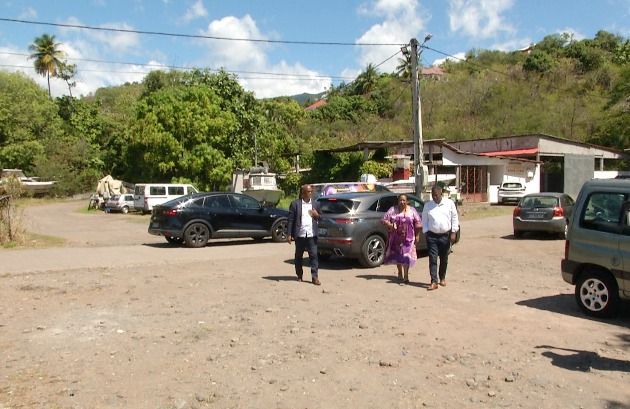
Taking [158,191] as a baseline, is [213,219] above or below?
below

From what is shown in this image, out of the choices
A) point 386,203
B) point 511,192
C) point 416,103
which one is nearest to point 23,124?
point 511,192

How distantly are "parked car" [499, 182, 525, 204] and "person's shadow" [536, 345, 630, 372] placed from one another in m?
28.8

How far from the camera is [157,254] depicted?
14.8m

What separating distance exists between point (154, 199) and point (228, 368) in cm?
2880

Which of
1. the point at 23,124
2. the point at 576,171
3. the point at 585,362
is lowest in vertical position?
the point at 585,362

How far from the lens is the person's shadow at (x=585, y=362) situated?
5.54 meters

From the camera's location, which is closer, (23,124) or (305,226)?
(305,226)

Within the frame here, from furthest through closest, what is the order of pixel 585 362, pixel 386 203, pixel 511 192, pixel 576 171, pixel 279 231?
pixel 576 171 < pixel 511 192 < pixel 279 231 < pixel 386 203 < pixel 585 362

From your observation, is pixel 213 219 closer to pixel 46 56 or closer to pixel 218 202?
pixel 218 202

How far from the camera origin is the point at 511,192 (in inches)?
1320

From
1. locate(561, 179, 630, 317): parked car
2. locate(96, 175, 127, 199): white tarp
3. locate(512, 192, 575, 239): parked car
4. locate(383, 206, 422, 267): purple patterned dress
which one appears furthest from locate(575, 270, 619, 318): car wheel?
locate(96, 175, 127, 199): white tarp

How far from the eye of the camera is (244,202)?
672 inches

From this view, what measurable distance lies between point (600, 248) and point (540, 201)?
35.1ft

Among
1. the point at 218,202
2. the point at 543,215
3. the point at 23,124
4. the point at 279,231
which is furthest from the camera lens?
the point at 23,124
